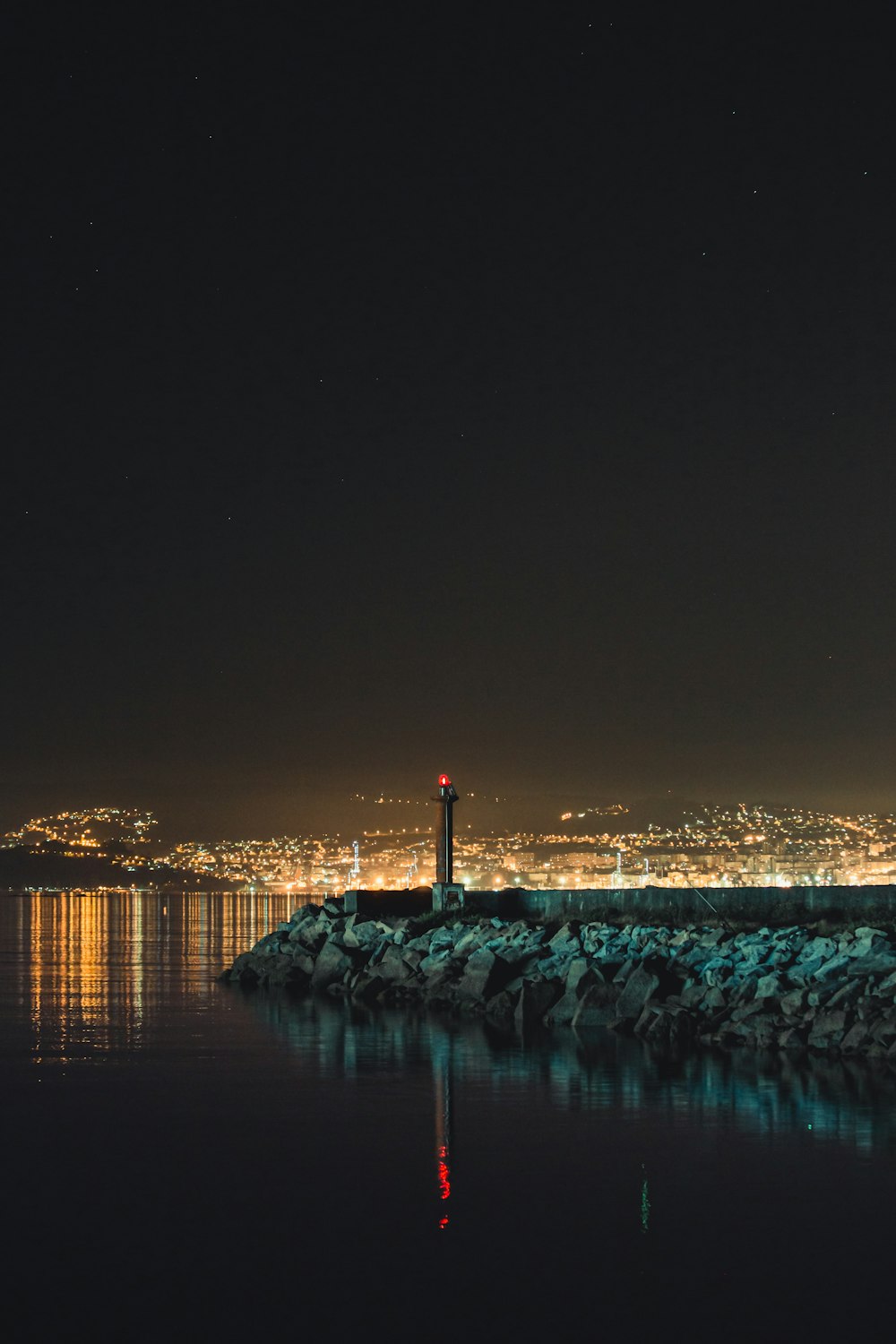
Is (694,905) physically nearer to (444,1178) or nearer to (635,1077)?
(635,1077)

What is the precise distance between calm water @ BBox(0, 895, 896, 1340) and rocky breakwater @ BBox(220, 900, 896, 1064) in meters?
1.17

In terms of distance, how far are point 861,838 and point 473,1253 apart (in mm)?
67647

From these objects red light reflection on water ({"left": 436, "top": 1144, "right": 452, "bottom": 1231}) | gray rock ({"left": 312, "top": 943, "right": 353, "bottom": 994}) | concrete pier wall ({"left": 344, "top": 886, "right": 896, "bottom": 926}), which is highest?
concrete pier wall ({"left": 344, "top": 886, "right": 896, "bottom": 926})

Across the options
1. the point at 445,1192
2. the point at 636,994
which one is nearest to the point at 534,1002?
the point at 636,994

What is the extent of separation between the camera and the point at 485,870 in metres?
89.7

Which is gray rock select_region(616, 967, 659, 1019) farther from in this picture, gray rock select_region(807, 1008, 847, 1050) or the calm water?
gray rock select_region(807, 1008, 847, 1050)

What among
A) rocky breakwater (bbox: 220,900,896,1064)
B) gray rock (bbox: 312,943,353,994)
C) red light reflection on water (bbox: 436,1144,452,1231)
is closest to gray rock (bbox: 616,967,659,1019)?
rocky breakwater (bbox: 220,900,896,1064)

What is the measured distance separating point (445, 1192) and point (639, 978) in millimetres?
12140

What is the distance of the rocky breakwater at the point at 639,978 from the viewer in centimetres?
2106

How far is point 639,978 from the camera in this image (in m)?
24.4

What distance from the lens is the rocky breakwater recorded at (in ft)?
69.1

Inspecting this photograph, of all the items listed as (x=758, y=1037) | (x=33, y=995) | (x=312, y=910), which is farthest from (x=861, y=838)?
(x=758, y=1037)

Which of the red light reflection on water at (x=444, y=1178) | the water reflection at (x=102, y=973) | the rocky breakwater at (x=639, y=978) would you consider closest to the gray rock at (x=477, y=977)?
the rocky breakwater at (x=639, y=978)

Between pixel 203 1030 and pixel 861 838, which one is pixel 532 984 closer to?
pixel 203 1030
